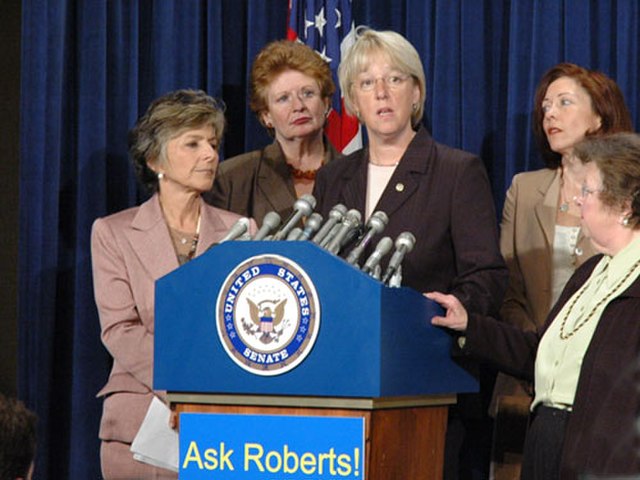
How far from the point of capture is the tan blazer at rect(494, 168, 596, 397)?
164 inches

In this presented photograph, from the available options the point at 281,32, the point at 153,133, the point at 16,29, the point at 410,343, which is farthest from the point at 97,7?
the point at 410,343

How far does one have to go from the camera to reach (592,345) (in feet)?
9.63

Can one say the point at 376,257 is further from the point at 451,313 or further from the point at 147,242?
the point at 147,242

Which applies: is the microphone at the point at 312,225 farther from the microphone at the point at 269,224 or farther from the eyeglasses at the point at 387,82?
the eyeglasses at the point at 387,82

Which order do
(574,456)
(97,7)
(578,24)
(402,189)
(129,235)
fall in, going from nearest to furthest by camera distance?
1. (574,456)
2. (402,189)
3. (129,235)
4. (578,24)
5. (97,7)

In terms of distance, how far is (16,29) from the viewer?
520cm

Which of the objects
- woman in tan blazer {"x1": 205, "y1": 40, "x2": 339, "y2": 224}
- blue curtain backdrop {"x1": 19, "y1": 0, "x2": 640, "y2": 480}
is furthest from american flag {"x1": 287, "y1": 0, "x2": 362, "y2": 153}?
woman in tan blazer {"x1": 205, "y1": 40, "x2": 339, "y2": 224}

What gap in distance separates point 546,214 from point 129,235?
143cm

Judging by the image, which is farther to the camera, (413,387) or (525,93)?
(525,93)

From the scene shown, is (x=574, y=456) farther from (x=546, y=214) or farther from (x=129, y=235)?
(x=129, y=235)

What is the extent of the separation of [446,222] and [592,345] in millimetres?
674

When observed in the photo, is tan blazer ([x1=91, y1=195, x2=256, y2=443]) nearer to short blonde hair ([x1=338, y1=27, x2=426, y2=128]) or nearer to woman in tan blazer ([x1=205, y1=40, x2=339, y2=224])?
woman in tan blazer ([x1=205, y1=40, x2=339, y2=224])

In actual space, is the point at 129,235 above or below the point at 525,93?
below

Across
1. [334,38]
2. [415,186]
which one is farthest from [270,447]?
[334,38]
